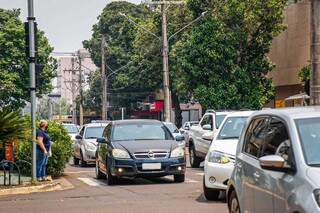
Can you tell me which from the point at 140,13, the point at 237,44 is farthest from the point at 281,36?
the point at 140,13

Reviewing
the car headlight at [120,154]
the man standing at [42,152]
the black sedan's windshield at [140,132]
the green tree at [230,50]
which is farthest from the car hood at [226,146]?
the green tree at [230,50]

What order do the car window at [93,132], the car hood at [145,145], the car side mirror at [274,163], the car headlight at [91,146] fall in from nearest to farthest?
the car side mirror at [274,163] < the car hood at [145,145] < the car headlight at [91,146] < the car window at [93,132]

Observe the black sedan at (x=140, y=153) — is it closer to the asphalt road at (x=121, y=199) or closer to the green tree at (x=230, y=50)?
the asphalt road at (x=121, y=199)

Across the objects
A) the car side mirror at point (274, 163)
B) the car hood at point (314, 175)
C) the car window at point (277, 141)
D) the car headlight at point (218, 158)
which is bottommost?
the car headlight at point (218, 158)

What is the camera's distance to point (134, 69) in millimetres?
65312

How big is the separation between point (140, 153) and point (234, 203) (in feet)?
26.9

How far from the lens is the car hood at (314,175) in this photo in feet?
20.7

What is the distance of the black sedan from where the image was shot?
17.1 m

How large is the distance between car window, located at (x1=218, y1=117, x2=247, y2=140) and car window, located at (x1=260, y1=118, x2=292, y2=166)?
715cm

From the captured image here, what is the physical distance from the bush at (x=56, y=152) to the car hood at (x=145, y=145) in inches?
116

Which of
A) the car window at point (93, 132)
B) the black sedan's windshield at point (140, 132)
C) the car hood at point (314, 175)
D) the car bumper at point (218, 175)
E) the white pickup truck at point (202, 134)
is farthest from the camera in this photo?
the car window at point (93, 132)

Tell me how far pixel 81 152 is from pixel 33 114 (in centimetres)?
988

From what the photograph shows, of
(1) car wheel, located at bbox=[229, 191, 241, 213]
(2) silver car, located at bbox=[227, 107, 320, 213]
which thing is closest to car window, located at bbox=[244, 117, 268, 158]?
(2) silver car, located at bbox=[227, 107, 320, 213]

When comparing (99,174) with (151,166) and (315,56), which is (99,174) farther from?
(315,56)
